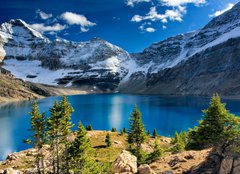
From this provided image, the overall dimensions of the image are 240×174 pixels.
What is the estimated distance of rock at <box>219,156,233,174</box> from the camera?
22.9 m

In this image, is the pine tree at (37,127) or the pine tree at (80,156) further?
the pine tree at (37,127)

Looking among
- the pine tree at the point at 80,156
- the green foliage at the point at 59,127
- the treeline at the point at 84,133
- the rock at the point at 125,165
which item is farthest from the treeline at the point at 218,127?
the green foliage at the point at 59,127

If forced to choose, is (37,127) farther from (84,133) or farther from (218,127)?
(218,127)

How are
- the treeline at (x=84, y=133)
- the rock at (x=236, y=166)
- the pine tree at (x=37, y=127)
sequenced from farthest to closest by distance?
the pine tree at (x=37, y=127) < the treeline at (x=84, y=133) < the rock at (x=236, y=166)

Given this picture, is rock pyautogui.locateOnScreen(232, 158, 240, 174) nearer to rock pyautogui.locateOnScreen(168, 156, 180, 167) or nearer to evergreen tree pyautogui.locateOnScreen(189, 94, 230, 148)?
evergreen tree pyautogui.locateOnScreen(189, 94, 230, 148)

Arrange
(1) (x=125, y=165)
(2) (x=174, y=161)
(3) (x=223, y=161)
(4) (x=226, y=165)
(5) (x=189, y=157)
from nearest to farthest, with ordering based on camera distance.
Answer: (4) (x=226, y=165) < (3) (x=223, y=161) < (1) (x=125, y=165) < (5) (x=189, y=157) < (2) (x=174, y=161)

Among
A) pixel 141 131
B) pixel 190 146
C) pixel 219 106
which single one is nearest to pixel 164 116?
pixel 141 131

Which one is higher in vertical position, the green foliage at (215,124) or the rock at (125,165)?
the green foliage at (215,124)

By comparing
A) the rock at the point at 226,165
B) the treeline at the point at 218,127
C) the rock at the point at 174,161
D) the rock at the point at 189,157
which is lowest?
the rock at the point at 174,161

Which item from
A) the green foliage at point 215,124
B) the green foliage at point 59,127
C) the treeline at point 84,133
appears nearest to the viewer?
the green foliage at point 215,124

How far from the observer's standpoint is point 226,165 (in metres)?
23.2

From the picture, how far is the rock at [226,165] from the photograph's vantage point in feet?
75.2

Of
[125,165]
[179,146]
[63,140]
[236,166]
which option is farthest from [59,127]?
[236,166]

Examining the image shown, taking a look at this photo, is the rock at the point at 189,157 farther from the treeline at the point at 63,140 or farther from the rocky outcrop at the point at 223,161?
the treeline at the point at 63,140
